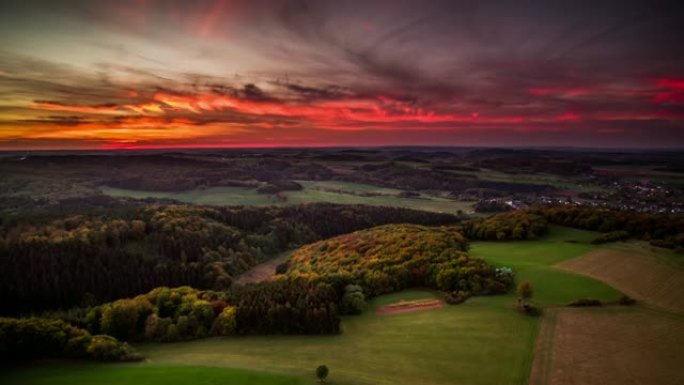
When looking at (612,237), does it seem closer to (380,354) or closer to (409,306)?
(409,306)

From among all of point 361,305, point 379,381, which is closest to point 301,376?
point 379,381

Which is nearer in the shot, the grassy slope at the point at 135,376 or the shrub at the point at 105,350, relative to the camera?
the grassy slope at the point at 135,376

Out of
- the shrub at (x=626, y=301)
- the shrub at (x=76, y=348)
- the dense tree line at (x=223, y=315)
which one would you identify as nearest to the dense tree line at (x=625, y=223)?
the shrub at (x=626, y=301)

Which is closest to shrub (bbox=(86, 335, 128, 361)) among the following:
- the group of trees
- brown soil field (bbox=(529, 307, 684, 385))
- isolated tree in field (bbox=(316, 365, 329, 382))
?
the group of trees

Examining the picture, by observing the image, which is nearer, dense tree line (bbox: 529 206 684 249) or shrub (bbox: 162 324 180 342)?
shrub (bbox: 162 324 180 342)

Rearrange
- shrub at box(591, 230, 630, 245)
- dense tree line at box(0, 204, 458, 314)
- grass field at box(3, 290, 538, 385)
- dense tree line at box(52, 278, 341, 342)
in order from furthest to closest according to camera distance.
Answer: dense tree line at box(0, 204, 458, 314) → shrub at box(591, 230, 630, 245) → dense tree line at box(52, 278, 341, 342) → grass field at box(3, 290, 538, 385)

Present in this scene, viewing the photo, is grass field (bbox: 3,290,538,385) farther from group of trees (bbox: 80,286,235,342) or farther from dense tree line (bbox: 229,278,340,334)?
group of trees (bbox: 80,286,235,342)

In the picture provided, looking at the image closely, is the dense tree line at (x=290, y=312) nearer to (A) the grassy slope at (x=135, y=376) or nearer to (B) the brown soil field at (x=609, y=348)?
(A) the grassy slope at (x=135, y=376)
